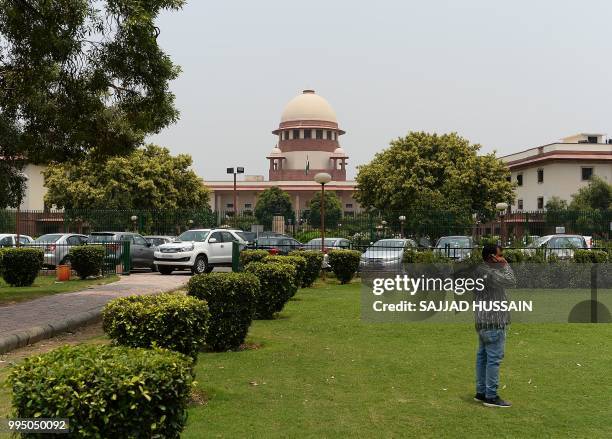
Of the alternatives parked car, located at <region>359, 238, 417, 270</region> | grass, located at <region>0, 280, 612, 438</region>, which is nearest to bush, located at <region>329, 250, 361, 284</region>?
parked car, located at <region>359, 238, 417, 270</region>

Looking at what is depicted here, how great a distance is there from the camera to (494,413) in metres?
5.70

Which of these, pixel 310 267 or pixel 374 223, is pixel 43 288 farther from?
pixel 374 223

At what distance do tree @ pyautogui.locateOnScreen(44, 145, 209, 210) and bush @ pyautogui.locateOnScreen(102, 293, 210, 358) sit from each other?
121 feet

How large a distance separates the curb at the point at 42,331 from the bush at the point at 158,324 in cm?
338

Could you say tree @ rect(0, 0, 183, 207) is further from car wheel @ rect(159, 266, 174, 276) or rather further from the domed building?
the domed building

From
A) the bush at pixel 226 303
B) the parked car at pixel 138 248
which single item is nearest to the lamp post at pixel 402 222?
the parked car at pixel 138 248

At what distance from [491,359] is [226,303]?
3.29 m

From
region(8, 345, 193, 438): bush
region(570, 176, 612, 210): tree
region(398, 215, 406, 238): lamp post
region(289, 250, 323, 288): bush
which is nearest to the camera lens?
region(8, 345, 193, 438): bush

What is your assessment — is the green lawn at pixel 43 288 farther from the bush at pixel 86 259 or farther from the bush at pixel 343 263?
the bush at pixel 343 263

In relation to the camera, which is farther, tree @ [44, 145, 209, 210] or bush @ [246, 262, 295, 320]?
tree @ [44, 145, 209, 210]

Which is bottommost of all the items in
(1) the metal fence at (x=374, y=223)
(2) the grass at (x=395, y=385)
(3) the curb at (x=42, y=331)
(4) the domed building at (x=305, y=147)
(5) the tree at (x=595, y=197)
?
(2) the grass at (x=395, y=385)

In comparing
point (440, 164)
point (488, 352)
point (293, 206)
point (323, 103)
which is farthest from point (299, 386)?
point (323, 103)

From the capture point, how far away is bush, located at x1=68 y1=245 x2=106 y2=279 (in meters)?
17.8

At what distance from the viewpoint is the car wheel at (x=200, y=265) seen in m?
20.5
